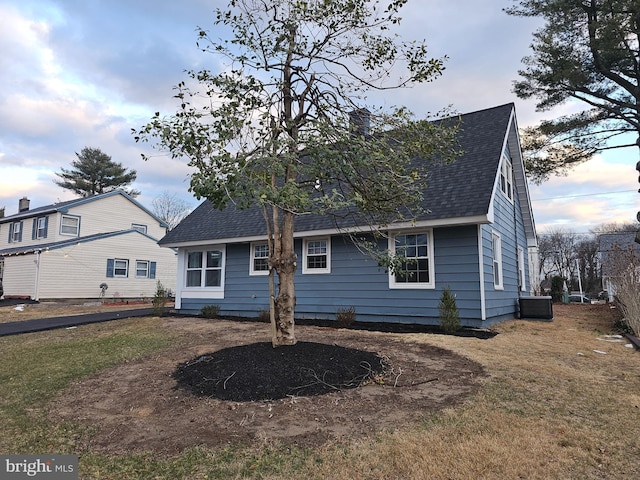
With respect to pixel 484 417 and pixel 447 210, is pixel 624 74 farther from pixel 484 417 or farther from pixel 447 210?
pixel 484 417

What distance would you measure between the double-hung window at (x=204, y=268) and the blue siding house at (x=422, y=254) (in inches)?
1.5

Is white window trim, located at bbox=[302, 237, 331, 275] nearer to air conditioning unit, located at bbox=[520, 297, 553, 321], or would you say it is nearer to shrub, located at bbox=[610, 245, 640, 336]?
air conditioning unit, located at bbox=[520, 297, 553, 321]

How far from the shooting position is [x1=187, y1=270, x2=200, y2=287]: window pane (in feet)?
45.8

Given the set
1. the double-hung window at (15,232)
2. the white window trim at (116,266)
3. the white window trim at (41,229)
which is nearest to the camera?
the white window trim at (116,266)

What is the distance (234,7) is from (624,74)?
1645 cm

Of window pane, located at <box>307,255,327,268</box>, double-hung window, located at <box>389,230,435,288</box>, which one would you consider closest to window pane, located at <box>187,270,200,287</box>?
window pane, located at <box>307,255,327,268</box>

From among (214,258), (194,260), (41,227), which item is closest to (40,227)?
(41,227)

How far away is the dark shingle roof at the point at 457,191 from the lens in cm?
887

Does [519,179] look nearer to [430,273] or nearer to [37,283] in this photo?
[430,273]

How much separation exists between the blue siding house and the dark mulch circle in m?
4.06

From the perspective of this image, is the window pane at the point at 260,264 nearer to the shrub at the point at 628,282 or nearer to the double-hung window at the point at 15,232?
the shrub at the point at 628,282

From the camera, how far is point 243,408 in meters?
3.99

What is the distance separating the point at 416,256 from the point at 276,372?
5983 millimetres

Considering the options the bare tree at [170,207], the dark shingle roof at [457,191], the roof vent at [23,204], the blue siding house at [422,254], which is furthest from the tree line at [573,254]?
the roof vent at [23,204]
